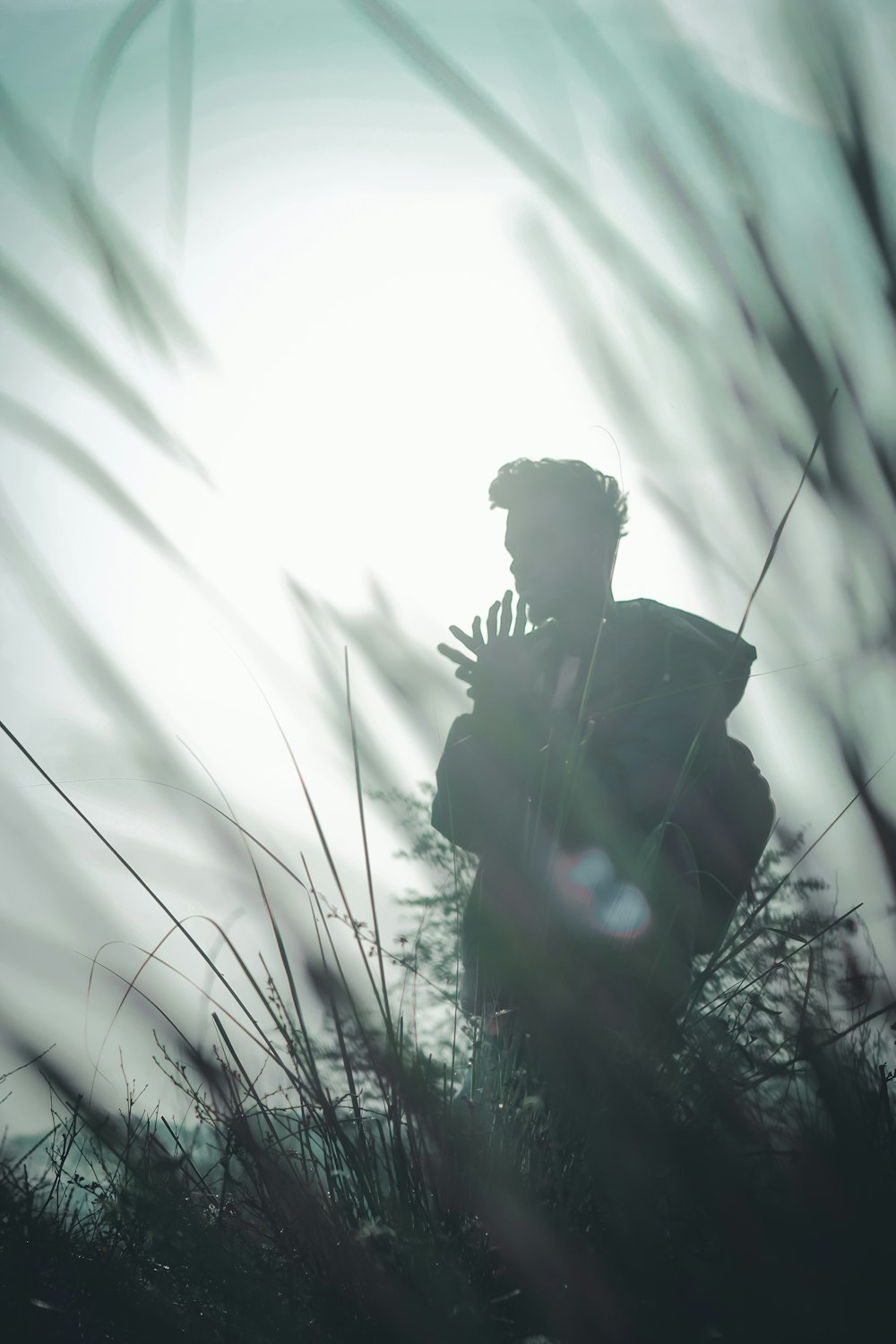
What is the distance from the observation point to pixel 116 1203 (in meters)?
0.63

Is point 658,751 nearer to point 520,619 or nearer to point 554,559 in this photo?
point 520,619

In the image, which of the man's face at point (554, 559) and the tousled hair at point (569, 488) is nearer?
the man's face at point (554, 559)

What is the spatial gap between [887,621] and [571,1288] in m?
0.57

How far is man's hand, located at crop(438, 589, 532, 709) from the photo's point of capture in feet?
4.78

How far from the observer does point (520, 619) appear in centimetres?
143

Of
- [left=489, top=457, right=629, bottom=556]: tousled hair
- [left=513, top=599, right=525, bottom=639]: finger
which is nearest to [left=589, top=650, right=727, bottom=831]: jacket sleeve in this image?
[left=513, top=599, right=525, bottom=639]: finger

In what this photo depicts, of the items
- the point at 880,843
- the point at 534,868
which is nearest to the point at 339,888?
the point at 534,868

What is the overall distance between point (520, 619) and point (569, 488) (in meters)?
0.50

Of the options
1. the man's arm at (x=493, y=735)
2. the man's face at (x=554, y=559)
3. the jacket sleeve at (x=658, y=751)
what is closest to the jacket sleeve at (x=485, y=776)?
the man's arm at (x=493, y=735)

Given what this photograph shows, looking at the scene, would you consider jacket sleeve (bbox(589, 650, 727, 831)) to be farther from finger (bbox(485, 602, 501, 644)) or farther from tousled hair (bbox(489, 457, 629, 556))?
tousled hair (bbox(489, 457, 629, 556))

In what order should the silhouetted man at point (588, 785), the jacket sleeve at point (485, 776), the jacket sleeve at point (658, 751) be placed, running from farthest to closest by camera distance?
the jacket sleeve at point (485, 776), the jacket sleeve at point (658, 751), the silhouetted man at point (588, 785)

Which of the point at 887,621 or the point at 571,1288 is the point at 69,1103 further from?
the point at 887,621

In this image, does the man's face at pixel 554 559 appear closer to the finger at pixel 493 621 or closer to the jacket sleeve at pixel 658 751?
the finger at pixel 493 621

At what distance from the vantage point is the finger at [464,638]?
1553 mm
